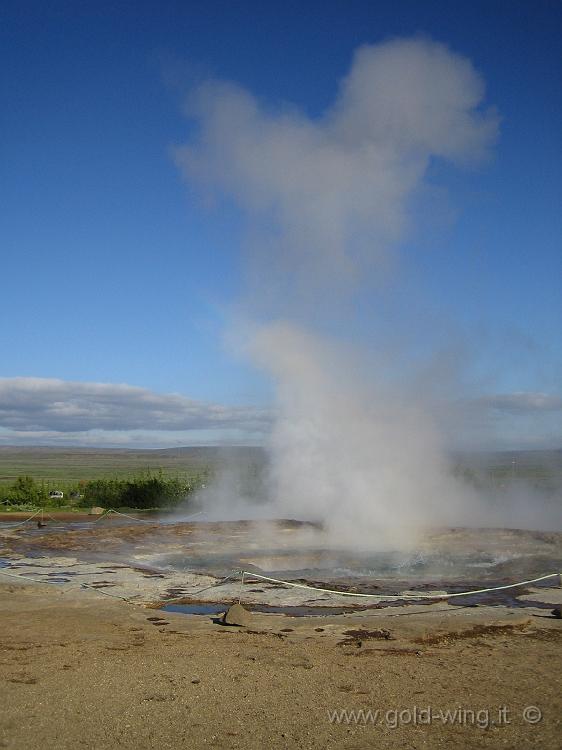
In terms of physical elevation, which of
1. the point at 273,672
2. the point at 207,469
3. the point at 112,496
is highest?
the point at 207,469

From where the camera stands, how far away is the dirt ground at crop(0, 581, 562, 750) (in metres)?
5.04

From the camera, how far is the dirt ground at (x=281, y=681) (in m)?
5.04

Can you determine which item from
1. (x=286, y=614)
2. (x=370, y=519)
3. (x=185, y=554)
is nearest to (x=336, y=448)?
(x=370, y=519)

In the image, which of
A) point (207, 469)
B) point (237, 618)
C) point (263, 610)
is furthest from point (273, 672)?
point (207, 469)

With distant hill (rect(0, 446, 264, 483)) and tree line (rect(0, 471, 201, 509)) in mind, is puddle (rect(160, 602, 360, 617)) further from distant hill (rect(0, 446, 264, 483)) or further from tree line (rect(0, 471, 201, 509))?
distant hill (rect(0, 446, 264, 483))

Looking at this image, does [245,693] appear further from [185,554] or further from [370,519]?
[370,519]

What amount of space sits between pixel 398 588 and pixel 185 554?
582cm

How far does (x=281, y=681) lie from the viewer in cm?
630

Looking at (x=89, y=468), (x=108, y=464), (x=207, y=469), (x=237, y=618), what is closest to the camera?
(x=237, y=618)

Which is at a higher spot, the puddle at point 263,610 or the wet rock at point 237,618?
the wet rock at point 237,618

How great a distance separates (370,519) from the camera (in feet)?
60.8

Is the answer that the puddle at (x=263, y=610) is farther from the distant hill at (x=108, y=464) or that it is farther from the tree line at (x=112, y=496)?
the distant hill at (x=108, y=464)

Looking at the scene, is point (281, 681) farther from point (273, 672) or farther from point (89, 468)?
point (89, 468)

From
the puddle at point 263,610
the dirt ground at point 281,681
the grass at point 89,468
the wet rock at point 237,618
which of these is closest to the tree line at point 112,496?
the grass at point 89,468
